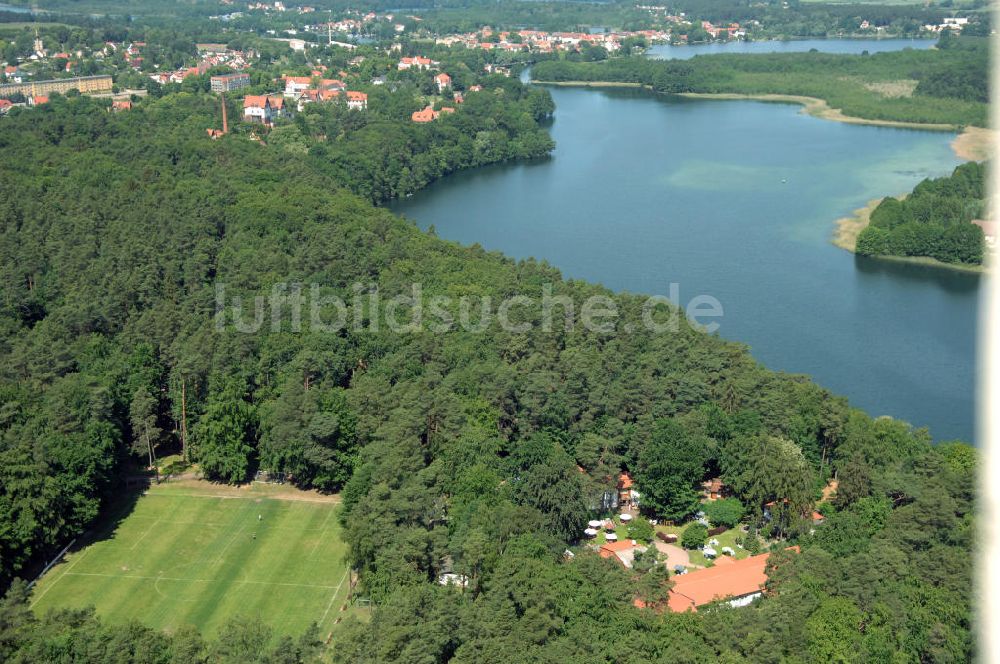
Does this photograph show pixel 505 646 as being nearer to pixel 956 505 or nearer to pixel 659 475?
pixel 659 475

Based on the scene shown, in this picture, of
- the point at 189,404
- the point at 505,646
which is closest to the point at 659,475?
the point at 505,646

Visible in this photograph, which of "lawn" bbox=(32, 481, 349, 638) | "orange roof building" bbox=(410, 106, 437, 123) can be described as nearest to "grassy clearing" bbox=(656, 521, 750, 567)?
"lawn" bbox=(32, 481, 349, 638)

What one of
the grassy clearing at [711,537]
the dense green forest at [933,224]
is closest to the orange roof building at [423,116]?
the dense green forest at [933,224]

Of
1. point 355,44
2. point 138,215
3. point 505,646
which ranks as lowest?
point 505,646

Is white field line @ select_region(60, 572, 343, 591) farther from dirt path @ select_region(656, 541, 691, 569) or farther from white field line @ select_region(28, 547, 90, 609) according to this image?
dirt path @ select_region(656, 541, 691, 569)

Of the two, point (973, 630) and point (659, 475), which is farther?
point (659, 475)

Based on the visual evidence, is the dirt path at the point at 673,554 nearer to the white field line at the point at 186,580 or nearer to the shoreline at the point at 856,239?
the white field line at the point at 186,580

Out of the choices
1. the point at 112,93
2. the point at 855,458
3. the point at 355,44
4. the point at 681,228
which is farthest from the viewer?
the point at 355,44

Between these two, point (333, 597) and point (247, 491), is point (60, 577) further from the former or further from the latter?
point (333, 597)
